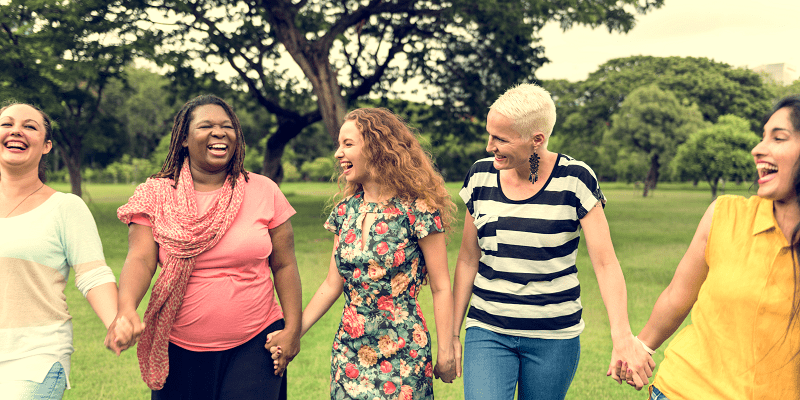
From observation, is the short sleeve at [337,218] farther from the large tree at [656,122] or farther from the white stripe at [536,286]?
the large tree at [656,122]

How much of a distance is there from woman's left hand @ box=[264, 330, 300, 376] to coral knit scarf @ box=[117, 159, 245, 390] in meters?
0.44

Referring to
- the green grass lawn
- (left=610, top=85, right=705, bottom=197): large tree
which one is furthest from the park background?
(left=610, top=85, right=705, bottom=197): large tree

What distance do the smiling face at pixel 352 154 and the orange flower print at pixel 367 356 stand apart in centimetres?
81

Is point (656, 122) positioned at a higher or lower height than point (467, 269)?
higher

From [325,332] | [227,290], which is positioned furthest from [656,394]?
[325,332]

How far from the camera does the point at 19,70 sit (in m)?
15.6

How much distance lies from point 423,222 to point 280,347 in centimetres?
89

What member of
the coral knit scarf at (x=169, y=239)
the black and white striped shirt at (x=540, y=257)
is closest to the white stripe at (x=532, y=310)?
the black and white striped shirt at (x=540, y=257)

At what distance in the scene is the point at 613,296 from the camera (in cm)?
276

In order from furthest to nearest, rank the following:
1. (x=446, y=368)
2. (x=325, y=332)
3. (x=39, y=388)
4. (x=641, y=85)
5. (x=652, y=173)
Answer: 1. (x=641, y=85)
2. (x=652, y=173)
3. (x=325, y=332)
4. (x=446, y=368)
5. (x=39, y=388)

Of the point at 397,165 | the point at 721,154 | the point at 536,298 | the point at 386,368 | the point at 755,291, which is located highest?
the point at 721,154

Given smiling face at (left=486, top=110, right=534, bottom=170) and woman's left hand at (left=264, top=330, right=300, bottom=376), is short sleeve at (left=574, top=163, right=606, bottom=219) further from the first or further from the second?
woman's left hand at (left=264, top=330, right=300, bottom=376)

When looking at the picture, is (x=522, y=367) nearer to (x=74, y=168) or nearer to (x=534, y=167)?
(x=534, y=167)

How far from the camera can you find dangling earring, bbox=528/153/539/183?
282 cm
